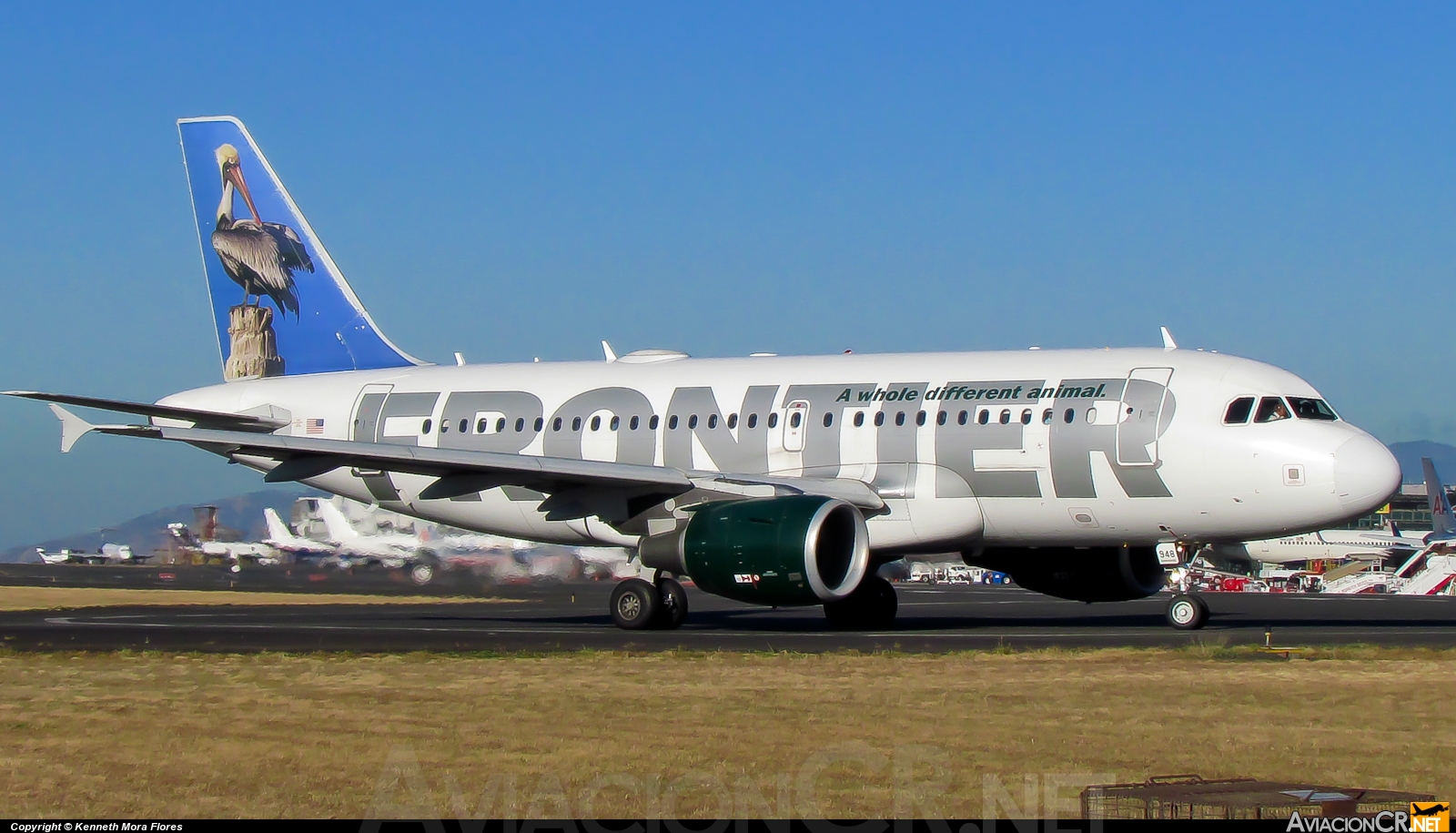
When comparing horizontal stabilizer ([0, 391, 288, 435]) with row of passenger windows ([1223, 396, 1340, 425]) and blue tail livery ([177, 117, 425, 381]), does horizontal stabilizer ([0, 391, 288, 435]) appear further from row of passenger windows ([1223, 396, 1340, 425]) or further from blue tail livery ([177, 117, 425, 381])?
row of passenger windows ([1223, 396, 1340, 425])

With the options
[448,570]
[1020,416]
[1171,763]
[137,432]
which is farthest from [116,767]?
[448,570]

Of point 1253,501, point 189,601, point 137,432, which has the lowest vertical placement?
point 189,601

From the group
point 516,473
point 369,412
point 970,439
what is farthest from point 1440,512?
point 516,473

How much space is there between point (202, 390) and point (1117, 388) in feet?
52.6

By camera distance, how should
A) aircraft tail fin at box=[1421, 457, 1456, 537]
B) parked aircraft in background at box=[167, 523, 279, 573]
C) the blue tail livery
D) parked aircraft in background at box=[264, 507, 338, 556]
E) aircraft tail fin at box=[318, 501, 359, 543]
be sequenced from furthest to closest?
parked aircraft in background at box=[167, 523, 279, 573] < parked aircraft in background at box=[264, 507, 338, 556] < aircraft tail fin at box=[318, 501, 359, 543] < aircraft tail fin at box=[1421, 457, 1456, 537] < the blue tail livery

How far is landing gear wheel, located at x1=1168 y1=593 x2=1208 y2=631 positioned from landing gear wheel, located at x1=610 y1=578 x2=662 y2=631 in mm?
7130

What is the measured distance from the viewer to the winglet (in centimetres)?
2189

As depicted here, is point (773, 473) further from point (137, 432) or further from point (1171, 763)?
point (1171, 763)

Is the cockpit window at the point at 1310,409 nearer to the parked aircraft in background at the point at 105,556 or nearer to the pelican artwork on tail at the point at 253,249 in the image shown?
the pelican artwork on tail at the point at 253,249

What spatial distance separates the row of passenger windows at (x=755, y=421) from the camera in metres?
21.9

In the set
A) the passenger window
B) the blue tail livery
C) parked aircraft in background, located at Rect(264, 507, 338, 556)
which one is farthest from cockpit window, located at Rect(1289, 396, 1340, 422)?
parked aircraft in background, located at Rect(264, 507, 338, 556)

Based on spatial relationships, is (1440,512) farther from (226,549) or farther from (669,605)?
(226,549)

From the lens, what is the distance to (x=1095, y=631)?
21766 millimetres

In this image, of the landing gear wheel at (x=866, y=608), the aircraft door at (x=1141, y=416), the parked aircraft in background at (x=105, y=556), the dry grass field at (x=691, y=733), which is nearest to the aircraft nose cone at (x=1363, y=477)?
the aircraft door at (x=1141, y=416)
